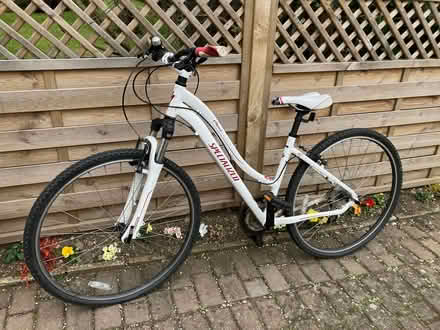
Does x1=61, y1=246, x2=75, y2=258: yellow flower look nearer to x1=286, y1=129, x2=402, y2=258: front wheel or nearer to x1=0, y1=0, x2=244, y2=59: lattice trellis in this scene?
x1=0, y1=0, x2=244, y2=59: lattice trellis

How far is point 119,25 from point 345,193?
1.81m

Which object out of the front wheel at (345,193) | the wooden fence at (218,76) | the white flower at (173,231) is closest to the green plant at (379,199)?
the front wheel at (345,193)

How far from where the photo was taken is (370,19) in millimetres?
2516

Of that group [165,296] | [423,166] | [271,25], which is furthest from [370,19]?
[165,296]

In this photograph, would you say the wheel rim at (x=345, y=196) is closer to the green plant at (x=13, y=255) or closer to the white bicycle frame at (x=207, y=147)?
the white bicycle frame at (x=207, y=147)

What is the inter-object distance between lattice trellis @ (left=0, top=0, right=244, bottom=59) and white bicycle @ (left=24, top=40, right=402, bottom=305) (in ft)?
1.22

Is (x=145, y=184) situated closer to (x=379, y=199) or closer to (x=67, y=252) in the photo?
(x=67, y=252)

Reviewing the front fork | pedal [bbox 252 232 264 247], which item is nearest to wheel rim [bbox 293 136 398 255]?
pedal [bbox 252 232 264 247]

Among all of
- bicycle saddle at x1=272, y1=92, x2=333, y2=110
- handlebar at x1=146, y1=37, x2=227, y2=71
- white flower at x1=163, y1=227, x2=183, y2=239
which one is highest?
handlebar at x1=146, y1=37, x2=227, y2=71

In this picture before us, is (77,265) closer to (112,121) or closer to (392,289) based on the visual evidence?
(112,121)

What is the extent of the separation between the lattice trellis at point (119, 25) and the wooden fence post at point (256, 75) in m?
0.08

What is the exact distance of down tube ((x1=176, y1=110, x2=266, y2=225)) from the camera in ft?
6.26

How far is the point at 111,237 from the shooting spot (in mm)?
2398

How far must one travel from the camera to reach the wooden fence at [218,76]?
200cm
